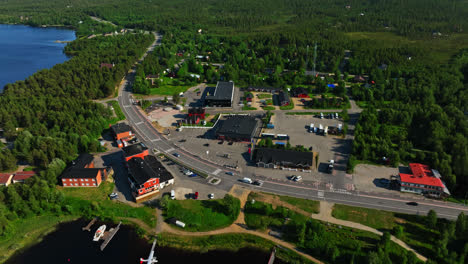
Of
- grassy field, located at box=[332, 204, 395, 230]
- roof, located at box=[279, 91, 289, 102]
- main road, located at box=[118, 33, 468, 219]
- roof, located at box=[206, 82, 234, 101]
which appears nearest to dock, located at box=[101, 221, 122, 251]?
main road, located at box=[118, 33, 468, 219]

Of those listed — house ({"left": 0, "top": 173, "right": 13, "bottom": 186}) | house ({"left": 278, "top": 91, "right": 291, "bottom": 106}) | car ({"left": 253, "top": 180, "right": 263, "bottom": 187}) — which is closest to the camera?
house ({"left": 0, "top": 173, "right": 13, "bottom": 186})

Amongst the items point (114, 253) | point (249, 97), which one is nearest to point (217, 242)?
point (114, 253)

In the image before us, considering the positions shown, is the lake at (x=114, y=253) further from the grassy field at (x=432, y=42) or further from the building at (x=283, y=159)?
the grassy field at (x=432, y=42)

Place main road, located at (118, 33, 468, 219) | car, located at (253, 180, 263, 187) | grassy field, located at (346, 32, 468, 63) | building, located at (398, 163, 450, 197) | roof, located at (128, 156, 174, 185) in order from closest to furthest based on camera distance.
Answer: main road, located at (118, 33, 468, 219)
building, located at (398, 163, 450, 197)
roof, located at (128, 156, 174, 185)
car, located at (253, 180, 263, 187)
grassy field, located at (346, 32, 468, 63)

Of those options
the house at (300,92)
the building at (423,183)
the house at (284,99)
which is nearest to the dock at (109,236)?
the building at (423,183)

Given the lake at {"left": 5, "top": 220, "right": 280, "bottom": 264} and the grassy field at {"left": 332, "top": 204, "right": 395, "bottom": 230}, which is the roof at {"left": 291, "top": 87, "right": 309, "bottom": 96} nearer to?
the grassy field at {"left": 332, "top": 204, "right": 395, "bottom": 230}

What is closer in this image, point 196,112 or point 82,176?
point 82,176

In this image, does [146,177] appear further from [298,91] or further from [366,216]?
[298,91]
